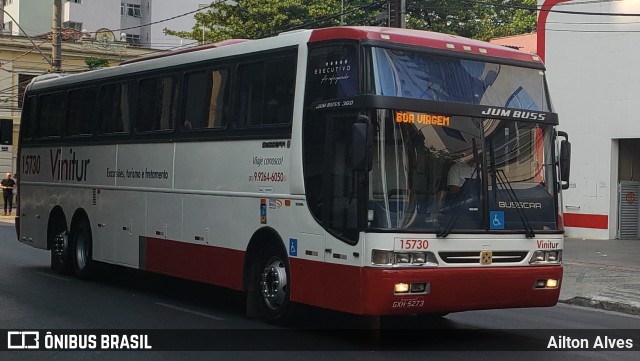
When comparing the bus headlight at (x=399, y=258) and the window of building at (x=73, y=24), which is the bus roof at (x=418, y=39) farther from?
the window of building at (x=73, y=24)

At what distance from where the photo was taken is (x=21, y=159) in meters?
19.1

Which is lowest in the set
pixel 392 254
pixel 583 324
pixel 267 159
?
pixel 583 324

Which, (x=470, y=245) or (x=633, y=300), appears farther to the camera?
(x=633, y=300)

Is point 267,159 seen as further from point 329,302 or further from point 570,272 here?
point 570,272

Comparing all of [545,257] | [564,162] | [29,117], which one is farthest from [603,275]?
[29,117]

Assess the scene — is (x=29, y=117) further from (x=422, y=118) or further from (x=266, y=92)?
(x=422, y=118)

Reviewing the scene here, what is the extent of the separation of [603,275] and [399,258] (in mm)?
9936

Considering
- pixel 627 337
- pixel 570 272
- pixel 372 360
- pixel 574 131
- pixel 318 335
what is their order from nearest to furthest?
pixel 372 360 → pixel 318 335 → pixel 627 337 → pixel 570 272 → pixel 574 131

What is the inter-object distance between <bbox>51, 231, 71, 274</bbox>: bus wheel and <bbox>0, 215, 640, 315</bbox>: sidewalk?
27.7 ft

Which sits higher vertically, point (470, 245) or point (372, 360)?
point (470, 245)

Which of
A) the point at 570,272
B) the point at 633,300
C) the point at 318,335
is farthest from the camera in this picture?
the point at 570,272

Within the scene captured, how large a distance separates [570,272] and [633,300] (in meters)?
4.12

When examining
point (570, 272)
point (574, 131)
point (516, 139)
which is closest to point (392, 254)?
point (516, 139)

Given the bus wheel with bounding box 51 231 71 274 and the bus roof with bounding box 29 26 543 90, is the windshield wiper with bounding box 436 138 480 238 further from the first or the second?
the bus wheel with bounding box 51 231 71 274
